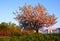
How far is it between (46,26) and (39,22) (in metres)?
2.27

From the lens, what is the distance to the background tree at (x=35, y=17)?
46.3 meters

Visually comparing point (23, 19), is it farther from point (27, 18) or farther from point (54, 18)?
point (54, 18)

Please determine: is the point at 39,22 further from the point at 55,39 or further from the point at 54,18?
the point at 55,39

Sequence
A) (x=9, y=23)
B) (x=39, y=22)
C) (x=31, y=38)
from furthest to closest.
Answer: (x=39, y=22)
(x=9, y=23)
(x=31, y=38)

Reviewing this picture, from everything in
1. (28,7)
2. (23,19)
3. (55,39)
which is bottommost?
(55,39)

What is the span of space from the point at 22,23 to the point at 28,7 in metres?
4.77

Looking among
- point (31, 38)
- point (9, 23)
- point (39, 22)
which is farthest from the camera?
point (39, 22)

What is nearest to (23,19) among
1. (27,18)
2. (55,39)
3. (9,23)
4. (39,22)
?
(27,18)

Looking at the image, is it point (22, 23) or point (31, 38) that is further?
point (22, 23)

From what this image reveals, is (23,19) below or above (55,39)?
above

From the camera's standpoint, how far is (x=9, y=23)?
67.0 feet

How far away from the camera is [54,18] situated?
49.0 meters

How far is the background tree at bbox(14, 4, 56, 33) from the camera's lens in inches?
1825

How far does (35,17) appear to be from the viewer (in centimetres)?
4709
